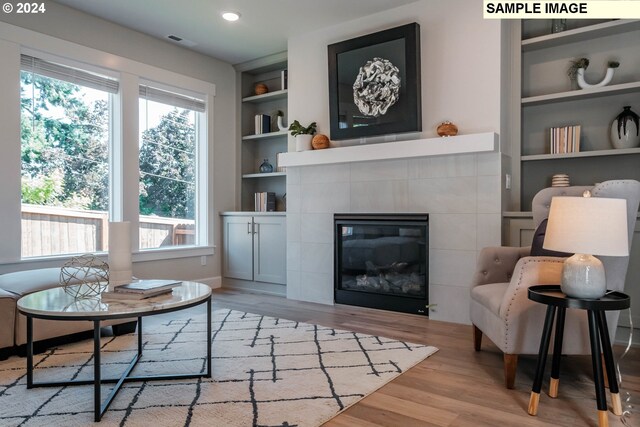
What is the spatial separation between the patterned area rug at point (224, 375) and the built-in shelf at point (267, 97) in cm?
280

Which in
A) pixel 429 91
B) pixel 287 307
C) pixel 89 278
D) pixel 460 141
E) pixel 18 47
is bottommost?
pixel 287 307

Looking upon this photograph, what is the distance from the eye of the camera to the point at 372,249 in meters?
4.10

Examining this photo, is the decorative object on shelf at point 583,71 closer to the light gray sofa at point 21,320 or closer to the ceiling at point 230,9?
the ceiling at point 230,9

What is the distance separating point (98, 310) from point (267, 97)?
3937 mm

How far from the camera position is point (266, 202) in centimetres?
523

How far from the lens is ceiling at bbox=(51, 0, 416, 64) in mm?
3842

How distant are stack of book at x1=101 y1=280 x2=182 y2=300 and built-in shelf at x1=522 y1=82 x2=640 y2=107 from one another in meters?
3.10

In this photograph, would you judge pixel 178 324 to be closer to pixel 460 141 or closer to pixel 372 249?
pixel 372 249

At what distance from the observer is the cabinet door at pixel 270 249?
15.8 feet

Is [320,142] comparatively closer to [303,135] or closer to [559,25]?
[303,135]

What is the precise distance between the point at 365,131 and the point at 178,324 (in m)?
2.28

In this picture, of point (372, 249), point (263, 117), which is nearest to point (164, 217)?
point (263, 117)

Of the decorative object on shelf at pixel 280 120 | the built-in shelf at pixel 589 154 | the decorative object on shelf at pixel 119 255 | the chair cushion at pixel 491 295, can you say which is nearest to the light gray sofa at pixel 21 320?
the decorative object on shelf at pixel 119 255

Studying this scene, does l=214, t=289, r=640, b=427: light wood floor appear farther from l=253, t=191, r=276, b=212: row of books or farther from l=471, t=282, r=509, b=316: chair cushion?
l=253, t=191, r=276, b=212: row of books
